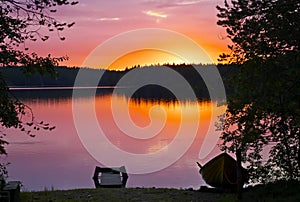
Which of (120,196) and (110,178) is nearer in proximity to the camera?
(120,196)

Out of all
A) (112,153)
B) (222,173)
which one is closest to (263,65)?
(222,173)

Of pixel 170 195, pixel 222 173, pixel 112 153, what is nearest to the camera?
pixel 170 195

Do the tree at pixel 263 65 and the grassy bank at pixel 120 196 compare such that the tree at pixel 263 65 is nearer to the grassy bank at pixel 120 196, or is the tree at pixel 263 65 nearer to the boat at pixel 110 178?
the grassy bank at pixel 120 196

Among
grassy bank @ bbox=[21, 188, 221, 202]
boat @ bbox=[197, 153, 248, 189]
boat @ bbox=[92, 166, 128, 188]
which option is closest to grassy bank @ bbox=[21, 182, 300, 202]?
grassy bank @ bbox=[21, 188, 221, 202]

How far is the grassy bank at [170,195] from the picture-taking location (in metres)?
12.5

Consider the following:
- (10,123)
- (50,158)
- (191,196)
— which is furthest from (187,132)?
(10,123)

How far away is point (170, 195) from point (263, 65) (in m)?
7.97

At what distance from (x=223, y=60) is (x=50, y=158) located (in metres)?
28.3

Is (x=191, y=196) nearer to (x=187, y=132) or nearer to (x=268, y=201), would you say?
(x=268, y=201)

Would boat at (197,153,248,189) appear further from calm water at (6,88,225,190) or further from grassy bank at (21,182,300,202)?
calm water at (6,88,225,190)

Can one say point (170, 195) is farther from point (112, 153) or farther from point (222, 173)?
point (112, 153)

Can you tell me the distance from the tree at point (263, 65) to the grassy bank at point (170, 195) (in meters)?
1.66

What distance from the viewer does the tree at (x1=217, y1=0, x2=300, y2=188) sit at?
Result: 9266mm

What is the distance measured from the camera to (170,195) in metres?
15.9
